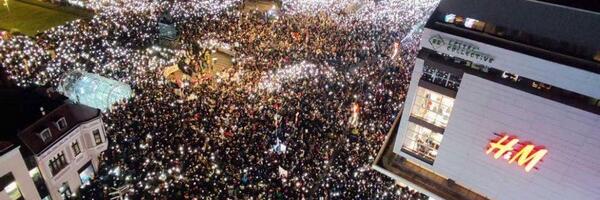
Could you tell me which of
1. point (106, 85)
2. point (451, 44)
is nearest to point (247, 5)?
point (106, 85)

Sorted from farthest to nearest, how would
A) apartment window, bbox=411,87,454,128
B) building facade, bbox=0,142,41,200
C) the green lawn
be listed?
the green lawn, building facade, bbox=0,142,41,200, apartment window, bbox=411,87,454,128

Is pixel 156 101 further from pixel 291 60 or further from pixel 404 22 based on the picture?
pixel 404 22

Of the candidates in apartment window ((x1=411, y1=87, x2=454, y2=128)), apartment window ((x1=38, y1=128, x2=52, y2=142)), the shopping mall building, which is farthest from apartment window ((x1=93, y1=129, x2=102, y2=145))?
apartment window ((x1=411, y1=87, x2=454, y2=128))

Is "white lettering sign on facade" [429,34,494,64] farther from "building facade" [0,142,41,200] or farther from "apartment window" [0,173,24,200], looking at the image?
"apartment window" [0,173,24,200]

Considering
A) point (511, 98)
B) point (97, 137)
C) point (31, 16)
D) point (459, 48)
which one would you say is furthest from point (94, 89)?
point (31, 16)

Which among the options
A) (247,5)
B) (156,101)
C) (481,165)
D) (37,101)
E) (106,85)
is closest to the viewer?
(481,165)

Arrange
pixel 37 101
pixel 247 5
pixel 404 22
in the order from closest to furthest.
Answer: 1. pixel 37 101
2. pixel 404 22
3. pixel 247 5

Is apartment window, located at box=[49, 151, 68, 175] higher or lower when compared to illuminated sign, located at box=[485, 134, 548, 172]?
lower
